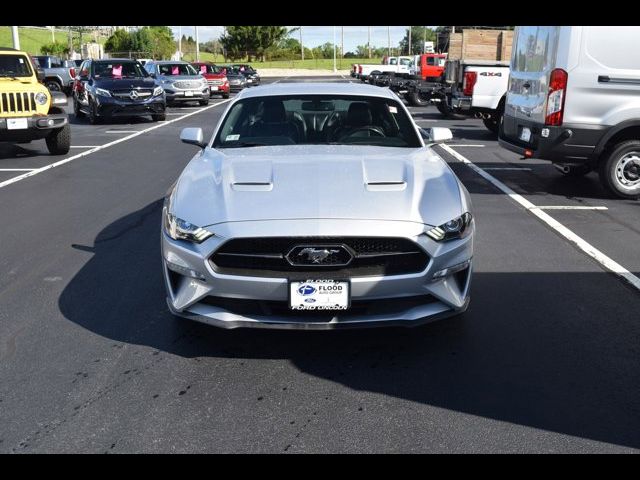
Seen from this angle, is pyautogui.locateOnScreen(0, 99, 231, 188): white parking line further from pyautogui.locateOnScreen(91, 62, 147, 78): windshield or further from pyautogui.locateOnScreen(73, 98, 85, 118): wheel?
pyautogui.locateOnScreen(73, 98, 85, 118): wheel

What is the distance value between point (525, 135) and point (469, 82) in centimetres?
785

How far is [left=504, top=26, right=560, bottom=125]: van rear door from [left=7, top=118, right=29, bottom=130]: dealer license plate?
788 centimetres

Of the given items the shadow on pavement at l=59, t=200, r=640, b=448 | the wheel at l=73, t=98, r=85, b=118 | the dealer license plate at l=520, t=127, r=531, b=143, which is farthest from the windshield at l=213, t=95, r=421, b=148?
the wheel at l=73, t=98, r=85, b=118

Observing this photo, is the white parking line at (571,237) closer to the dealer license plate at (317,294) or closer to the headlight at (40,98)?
the dealer license plate at (317,294)

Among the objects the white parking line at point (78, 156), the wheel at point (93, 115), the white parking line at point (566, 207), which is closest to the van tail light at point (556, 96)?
the white parking line at point (566, 207)

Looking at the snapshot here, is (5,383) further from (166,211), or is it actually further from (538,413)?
(538,413)

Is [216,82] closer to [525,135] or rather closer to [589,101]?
[525,135]

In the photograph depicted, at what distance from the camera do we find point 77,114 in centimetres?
2267

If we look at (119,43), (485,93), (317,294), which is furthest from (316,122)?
(119,43)

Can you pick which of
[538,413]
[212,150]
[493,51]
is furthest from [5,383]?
[493,51]

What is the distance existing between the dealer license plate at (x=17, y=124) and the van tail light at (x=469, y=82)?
9.60 metres

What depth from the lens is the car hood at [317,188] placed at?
4.07m

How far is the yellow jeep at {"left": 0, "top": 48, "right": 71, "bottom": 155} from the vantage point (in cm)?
1223

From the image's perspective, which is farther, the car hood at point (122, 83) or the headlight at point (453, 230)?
the car hood at point (122, 83)
